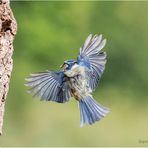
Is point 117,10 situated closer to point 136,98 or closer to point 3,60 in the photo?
point 136,98

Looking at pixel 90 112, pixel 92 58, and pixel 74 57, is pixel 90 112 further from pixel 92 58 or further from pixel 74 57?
pixel 74 57

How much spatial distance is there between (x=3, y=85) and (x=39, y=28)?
12.5m

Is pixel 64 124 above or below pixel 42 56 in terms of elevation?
below

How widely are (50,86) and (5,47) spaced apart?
788mm

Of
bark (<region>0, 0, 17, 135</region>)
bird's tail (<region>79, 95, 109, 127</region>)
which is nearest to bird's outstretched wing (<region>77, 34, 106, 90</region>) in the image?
bird's tail (<region>79, 95, 109, 127</region>)

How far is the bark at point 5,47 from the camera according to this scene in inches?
216

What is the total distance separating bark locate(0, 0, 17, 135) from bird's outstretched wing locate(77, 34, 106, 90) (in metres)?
0.80

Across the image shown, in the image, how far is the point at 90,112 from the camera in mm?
6293

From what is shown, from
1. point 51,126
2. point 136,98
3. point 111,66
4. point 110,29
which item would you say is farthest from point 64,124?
point 110,29

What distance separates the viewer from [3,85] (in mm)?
5488

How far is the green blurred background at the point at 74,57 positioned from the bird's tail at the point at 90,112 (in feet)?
11.5

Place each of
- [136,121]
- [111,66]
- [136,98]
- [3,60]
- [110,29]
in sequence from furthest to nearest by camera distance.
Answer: [110,29] → [111,66] → [136,98] → [136,121] → [3,60]

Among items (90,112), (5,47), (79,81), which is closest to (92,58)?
(79,81)

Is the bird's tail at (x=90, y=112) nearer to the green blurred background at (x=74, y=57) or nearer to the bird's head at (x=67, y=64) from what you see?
the bird's head at (x=67, y=64)
